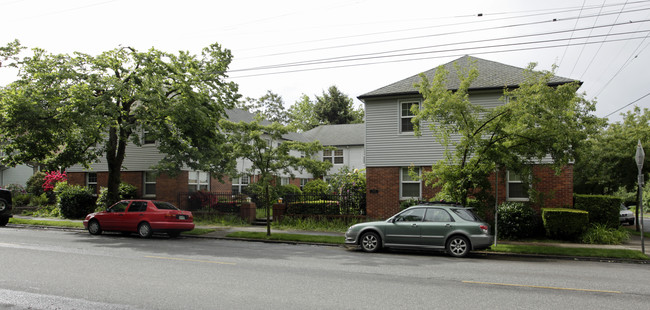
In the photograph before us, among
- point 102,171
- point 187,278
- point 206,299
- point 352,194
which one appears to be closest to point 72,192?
point 102,171

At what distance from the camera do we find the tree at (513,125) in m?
12.5

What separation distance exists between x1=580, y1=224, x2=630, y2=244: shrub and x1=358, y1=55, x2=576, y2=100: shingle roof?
18.9ft

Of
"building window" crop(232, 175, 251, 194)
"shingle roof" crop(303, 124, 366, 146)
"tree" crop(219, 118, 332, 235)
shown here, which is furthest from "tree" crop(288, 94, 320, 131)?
"tree" crop(219, 118, 332, 235)

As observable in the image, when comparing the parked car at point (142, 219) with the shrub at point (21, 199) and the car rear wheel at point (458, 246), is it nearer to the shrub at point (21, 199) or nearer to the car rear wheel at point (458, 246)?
the car rear wheel at point (458, 246)

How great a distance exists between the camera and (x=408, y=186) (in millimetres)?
A: 19078

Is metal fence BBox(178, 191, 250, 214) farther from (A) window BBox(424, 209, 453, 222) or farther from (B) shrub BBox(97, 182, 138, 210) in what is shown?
(A) window BBox(424, 209, 453, 222)

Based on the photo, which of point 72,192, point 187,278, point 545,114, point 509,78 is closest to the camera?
point 187,278

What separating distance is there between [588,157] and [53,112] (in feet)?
77.1

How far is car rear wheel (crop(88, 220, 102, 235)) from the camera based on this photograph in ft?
56.3

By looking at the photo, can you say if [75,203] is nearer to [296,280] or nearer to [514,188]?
[296,280]

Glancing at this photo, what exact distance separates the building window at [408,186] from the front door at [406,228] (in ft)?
20.0

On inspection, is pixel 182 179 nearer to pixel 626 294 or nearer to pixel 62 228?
pixel 62 228

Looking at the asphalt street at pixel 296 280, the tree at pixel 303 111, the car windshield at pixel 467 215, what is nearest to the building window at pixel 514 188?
the asphalt street at pixel 296 280

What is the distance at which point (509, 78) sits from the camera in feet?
60.0
